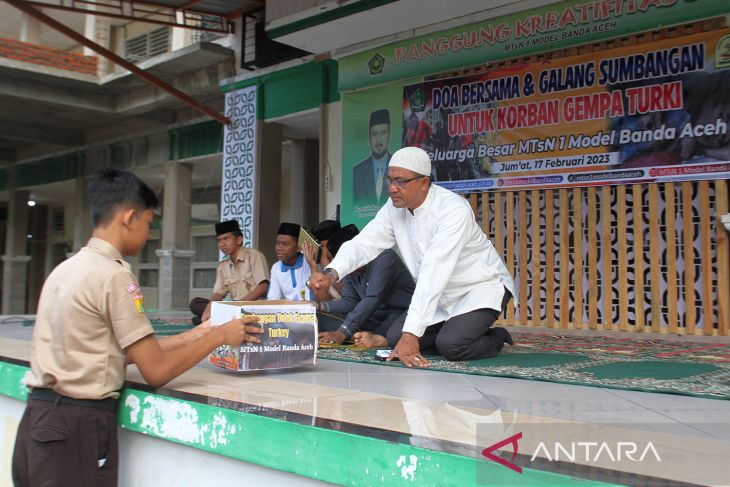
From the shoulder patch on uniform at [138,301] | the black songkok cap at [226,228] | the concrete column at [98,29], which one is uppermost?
the concrete column at [98,29]

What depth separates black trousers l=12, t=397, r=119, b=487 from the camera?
69.3 inches

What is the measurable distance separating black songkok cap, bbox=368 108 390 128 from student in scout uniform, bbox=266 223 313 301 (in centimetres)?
198

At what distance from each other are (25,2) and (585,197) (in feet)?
18.4

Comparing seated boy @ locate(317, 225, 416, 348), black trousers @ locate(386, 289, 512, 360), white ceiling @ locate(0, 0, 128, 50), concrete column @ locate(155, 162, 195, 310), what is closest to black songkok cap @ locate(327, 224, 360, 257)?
seated boy @ locate(317, 225, 416, 348)

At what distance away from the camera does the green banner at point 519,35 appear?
462 cm

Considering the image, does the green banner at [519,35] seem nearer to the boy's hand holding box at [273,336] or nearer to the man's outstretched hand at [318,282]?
the man's outstretched hand at [318,282]

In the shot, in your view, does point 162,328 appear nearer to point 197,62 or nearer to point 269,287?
point 269,287

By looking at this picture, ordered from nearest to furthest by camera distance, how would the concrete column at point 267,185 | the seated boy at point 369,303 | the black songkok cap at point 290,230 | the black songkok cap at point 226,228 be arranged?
1. the seated boy at point 369,303
2. the black songkok cap at point 290,230
3. the black songkok cap at point 226,228
4. the concrete column at point 267,185

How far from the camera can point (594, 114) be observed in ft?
16.2

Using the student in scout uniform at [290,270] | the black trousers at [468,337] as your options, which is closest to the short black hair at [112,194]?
the black trousers at [468,337]

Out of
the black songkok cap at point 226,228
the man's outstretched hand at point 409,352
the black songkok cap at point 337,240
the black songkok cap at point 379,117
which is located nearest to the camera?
the man's outstretched hand at point 409,352

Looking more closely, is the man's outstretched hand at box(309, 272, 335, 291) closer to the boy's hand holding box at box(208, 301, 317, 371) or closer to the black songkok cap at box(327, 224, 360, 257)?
the boy's hand holding box at box(208, 301, 317, 371)

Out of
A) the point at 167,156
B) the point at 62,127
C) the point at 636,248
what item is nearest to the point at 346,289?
the point at 636,248

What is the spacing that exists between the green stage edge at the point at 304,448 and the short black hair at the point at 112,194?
0.58m
